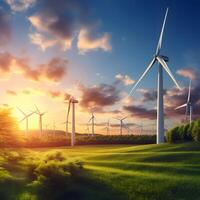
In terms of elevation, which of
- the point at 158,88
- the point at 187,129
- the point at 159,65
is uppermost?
the point at 159,65

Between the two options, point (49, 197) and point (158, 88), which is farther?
point (158, 88)

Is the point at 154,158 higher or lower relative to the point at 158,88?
lower

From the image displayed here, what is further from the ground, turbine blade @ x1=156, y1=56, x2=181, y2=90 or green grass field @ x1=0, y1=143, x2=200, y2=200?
turbine blade @ x1=156, y1=56, x2=181, y2=90

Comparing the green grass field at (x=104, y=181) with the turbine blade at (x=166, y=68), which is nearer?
the green grass field at (x=104, y=181)

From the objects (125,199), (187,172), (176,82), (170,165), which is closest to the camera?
(125,199)

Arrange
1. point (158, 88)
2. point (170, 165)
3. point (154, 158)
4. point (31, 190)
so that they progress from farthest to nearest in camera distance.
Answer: point (158, 88), point (154, 158), point (170, 165), point (31, 190)

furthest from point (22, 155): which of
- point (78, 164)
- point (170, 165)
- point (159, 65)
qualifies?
point (159, 65)

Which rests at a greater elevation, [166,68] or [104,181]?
[166,68]

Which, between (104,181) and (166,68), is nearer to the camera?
(104,181)

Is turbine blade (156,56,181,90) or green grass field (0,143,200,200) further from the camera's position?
turbine blade (156,56,181,90)

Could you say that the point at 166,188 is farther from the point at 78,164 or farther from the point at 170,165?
the point at 78,164

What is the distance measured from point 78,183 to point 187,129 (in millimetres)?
46232

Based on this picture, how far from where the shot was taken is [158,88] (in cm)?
10150

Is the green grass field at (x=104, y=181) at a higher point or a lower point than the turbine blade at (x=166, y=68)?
lower
